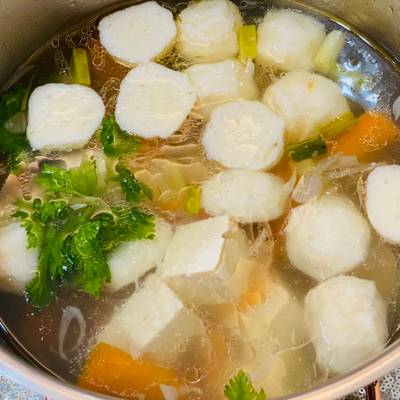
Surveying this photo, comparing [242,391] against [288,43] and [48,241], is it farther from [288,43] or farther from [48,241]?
[288,43]

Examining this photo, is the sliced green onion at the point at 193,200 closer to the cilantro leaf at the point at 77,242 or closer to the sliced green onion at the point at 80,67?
the cilantro leaf at the point at 77,242

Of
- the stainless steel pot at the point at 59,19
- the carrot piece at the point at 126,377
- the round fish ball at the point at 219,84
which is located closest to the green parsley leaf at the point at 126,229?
the carrot piece at the point at 126,377

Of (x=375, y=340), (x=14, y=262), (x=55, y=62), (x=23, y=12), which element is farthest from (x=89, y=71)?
(x=375, y=340)

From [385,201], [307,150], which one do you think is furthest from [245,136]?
[385,201]

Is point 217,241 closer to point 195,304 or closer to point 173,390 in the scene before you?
point 195,304

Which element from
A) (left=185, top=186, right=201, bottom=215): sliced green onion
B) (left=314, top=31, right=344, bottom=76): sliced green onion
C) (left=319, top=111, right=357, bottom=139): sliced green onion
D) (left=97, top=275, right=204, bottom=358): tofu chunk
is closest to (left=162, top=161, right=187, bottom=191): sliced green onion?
(left=185, top=186, right=201, bottom=215): sliced green onion
